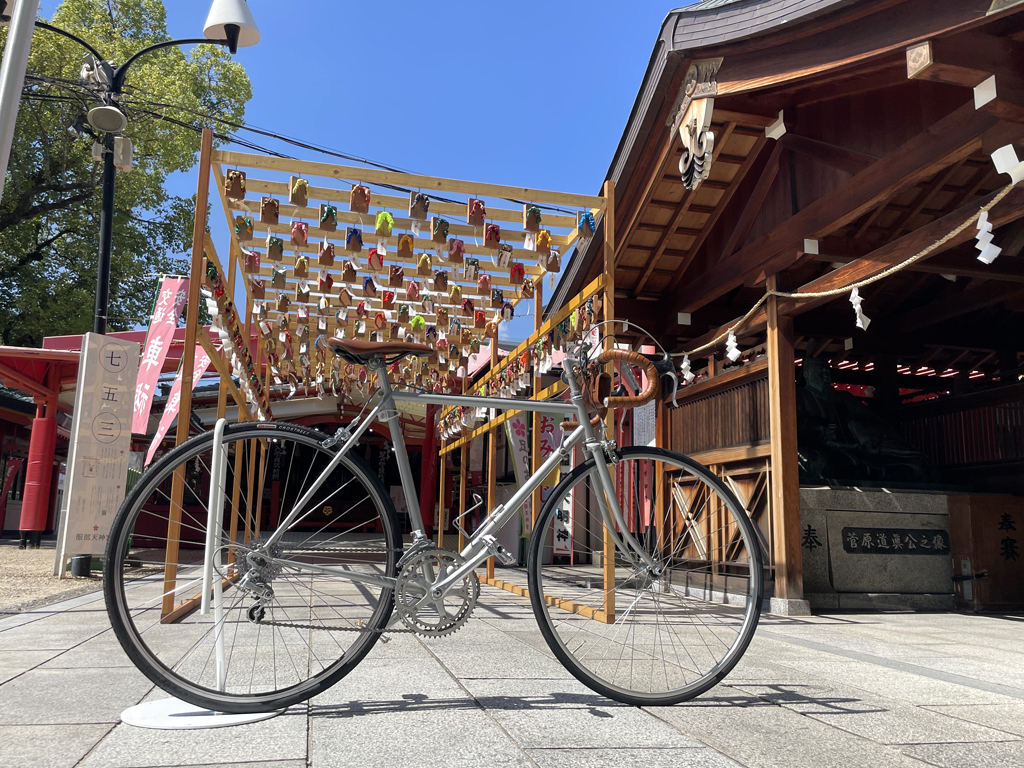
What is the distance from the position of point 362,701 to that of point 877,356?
757cm

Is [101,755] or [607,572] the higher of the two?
[607,572]

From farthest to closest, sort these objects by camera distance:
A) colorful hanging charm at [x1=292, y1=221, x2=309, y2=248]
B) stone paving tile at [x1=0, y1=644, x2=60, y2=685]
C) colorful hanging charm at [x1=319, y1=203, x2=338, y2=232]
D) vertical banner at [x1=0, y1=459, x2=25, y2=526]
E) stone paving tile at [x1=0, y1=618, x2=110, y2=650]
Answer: vertical banner at [x1=0, y1=459, x2=25, y2=526]
colorful hanging charm at [x1=292, y1=221, x2=309, y2=248]
colorful hanging charm at [x1=319, y1=203, x2=338, y2=232]
stone paving tile at [x1=0, y1=618, x2=110, y2=650]
stone paving tile at [x1=0, y1=644, x2=60, y2=685]

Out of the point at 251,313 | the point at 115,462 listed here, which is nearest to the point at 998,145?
the point at 251,313

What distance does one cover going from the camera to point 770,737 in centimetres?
214

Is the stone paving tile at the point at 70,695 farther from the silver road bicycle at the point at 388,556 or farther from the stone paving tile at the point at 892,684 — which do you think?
the stone paving tile at the point at 892,684

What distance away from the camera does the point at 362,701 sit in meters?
2.43

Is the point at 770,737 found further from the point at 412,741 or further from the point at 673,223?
the point at 673,223

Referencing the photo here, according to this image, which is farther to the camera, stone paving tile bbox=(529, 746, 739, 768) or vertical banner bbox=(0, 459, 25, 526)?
vertical banner bbox=(0, 459, 25, 526)

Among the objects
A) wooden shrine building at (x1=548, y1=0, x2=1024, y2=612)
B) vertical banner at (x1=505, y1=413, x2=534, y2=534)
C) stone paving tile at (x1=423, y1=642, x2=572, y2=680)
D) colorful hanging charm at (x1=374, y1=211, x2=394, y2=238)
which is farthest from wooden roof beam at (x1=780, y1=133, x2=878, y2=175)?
stone paving tile at (x1=423, y1=642, x2=572, y2=680)

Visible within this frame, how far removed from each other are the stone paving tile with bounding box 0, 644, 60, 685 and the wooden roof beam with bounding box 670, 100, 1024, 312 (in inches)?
213

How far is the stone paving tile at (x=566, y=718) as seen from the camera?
2.04 meters

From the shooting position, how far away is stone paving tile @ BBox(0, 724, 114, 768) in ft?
5.82

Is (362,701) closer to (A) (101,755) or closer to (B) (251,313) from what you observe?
(A) (101,755)

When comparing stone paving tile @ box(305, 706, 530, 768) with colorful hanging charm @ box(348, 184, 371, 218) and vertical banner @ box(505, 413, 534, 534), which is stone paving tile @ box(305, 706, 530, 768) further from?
vertical banner @ box(505, 413, 534, 534)
